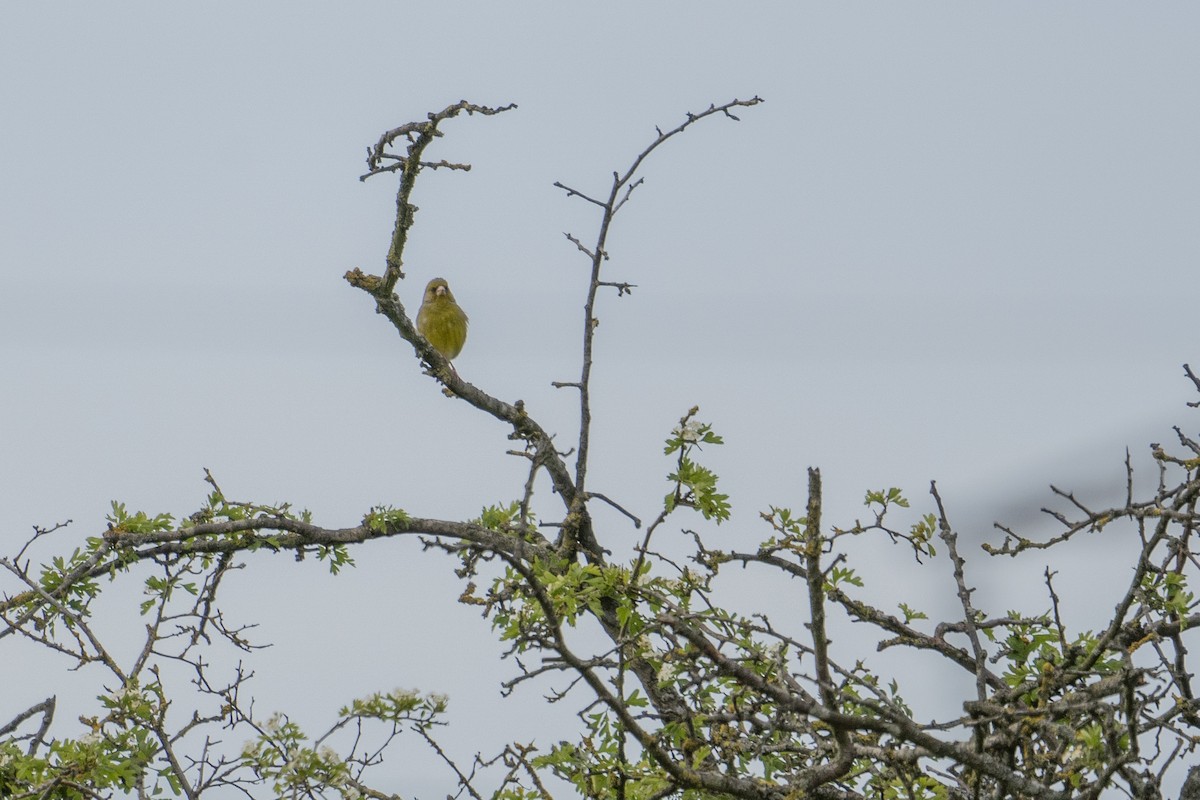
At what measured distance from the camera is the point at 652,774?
14.0ft

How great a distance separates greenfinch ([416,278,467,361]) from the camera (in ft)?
36.7

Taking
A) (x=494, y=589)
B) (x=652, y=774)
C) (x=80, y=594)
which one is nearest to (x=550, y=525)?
Answer: (x=494, y=589)

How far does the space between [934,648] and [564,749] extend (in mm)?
1321

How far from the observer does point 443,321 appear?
11.2 metres

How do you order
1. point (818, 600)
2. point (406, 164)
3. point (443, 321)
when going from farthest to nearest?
A: point (443, 321) → point (406, 164) → point (818, 600)

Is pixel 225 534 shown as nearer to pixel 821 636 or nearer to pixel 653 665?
pixel 653 665

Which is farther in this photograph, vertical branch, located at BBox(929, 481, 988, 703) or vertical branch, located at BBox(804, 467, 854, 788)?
vertical branch, located at BBox(929, 481, 988, 703)

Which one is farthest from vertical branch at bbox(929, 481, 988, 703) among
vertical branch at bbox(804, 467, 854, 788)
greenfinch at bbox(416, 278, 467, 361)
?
greenfinch at bbox(416, 278, 467, 361)

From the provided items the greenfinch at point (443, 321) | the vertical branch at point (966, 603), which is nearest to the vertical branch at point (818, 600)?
the vertical branch at point (966, 603)

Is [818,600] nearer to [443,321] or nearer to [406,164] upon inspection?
[406,164]

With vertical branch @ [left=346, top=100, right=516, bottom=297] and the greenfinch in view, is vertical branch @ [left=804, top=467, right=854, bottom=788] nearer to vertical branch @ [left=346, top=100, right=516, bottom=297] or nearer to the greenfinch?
vertical branch @ [left=346, top=100, right=516, bottom=297]

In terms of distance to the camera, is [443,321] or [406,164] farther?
[443,321]

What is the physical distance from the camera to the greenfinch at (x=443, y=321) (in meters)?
11.2

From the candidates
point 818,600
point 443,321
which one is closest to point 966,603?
point 818,600
